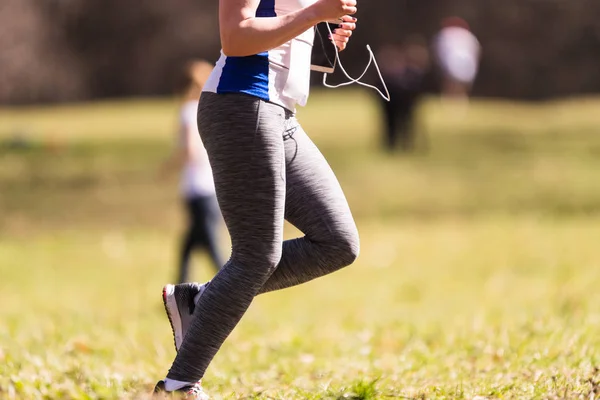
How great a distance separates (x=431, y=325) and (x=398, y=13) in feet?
105

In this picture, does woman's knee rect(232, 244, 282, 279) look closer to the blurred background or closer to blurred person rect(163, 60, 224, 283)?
the blurred background

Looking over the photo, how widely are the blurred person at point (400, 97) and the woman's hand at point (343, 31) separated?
1763 centimetres

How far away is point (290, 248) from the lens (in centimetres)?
391

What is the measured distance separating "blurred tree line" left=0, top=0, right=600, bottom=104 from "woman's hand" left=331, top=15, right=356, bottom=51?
31.2m

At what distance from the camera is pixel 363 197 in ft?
60.0

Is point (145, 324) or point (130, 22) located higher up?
point (130, 22)

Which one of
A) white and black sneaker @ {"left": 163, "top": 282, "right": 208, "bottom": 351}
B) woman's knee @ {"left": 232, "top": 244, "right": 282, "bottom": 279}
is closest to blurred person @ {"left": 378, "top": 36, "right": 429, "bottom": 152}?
white and black sneaker @ {"left": 163, "top": 282, "right": 208, "bottom": 351}

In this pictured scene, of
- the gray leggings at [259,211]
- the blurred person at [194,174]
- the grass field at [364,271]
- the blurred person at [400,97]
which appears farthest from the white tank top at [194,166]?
the blurred person at [400,97]

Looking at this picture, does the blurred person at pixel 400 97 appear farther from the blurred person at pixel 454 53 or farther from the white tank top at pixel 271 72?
the white tank top at pixel 271 72

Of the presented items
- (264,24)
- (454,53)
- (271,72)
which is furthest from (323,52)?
(454,53)

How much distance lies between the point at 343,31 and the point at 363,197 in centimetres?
1443

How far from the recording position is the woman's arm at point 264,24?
Result: 3.59m

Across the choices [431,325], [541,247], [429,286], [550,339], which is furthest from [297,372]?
[541,247]

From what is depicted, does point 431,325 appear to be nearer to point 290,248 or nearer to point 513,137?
point 290,248
